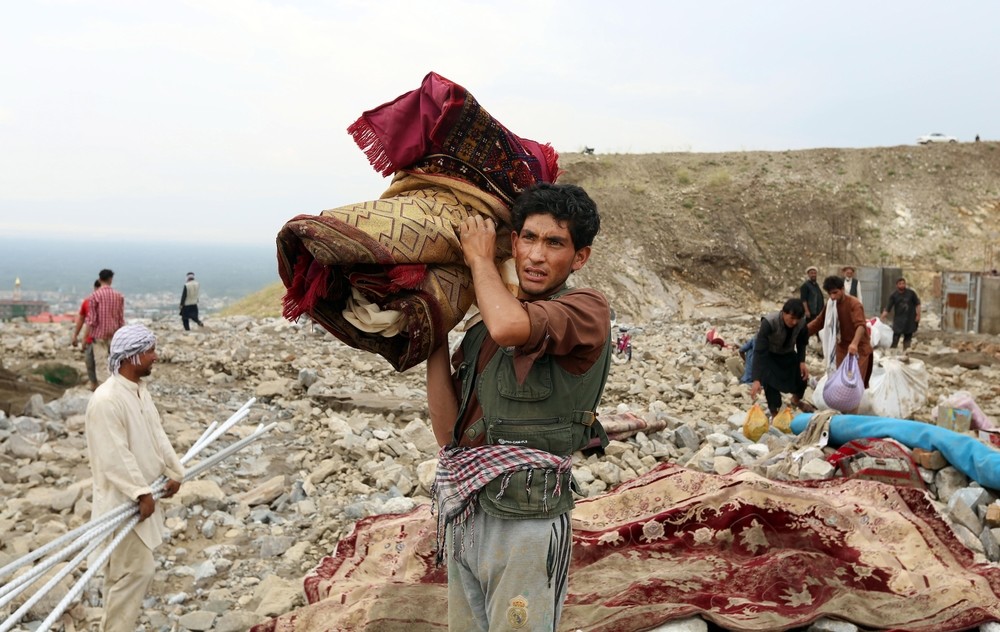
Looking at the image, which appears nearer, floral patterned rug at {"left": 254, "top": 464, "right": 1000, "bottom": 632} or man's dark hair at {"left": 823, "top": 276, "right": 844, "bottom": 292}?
floral patterned rug at {"left": 254, "top": 464, "right": 1000, "bottom": 632}

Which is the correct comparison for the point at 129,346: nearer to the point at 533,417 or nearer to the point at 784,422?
the point at 533,417

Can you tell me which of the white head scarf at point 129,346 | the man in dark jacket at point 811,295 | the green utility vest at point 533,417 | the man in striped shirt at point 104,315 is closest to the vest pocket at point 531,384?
the green utility vest at point 533,417

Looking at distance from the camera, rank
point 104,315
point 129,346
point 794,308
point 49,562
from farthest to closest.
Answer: point 104,315 < point 794,308 < point 129,346 < point 49,562

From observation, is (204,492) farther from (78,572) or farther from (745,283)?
(745,283)

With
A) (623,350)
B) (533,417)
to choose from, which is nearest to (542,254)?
(533,417)

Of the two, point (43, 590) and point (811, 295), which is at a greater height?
point (811, 295)

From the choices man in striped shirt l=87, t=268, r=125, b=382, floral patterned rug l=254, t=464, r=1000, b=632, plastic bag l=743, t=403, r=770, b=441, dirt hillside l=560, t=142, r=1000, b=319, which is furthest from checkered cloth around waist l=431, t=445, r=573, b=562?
dirt hillside l=560, t=142, r=1000, b=319

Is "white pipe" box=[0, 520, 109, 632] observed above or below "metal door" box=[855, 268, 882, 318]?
below

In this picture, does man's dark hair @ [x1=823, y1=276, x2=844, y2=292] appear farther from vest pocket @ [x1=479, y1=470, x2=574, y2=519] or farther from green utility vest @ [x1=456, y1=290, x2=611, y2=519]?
vest pocket @ [x1=479, y1=470, x2=574, y2=519]

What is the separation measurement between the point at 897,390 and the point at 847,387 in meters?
0.95

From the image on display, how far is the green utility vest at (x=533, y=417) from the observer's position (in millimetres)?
2094

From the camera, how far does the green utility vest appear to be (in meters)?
2.09

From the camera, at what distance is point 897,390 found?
7.45 metres

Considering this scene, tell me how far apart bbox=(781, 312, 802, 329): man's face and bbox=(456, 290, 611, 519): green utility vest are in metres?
5.15
